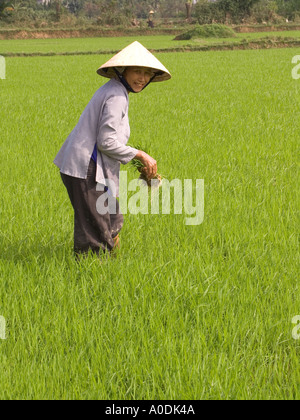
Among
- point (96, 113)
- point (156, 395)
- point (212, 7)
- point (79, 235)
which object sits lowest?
point (156, 395)

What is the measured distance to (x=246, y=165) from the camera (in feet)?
13.9

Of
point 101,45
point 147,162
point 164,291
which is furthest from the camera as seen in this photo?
point 101,45

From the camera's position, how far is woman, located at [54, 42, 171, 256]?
2166 mm

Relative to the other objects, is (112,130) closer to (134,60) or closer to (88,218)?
(134,60)

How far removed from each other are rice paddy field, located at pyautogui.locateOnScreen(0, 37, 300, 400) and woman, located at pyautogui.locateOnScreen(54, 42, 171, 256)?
0.17m

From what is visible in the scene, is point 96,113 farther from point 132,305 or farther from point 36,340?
point 36,340

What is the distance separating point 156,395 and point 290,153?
336 centimetres

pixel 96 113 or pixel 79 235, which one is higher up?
pixel 96 113

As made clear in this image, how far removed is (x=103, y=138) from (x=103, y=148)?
4 cm

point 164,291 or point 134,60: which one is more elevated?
point 134,60

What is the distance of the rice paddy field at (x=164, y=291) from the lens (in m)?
1.58

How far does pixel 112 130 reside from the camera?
2168 millimetres

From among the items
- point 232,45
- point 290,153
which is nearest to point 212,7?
point 232,45

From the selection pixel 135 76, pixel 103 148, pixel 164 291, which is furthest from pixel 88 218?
pixel 135 76
